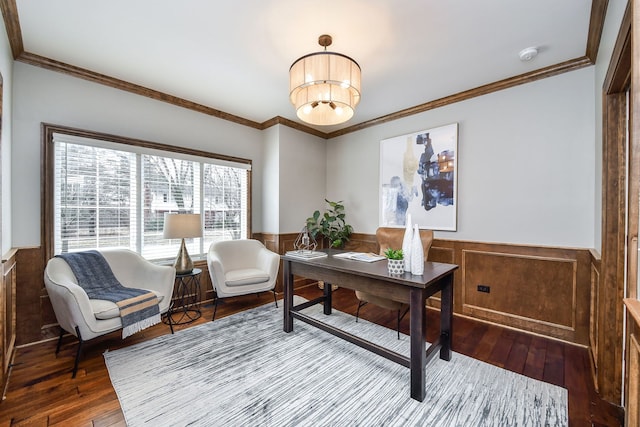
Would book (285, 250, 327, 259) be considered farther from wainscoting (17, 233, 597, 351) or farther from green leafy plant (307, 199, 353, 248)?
wainscoting (17, 233, 597, 351)

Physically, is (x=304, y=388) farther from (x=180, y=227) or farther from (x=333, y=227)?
(x=333, y=227)

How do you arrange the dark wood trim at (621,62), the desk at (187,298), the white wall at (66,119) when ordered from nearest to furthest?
the dark wood trim at (621,62) → the white wall at (66,119) → the desk at (187,298)

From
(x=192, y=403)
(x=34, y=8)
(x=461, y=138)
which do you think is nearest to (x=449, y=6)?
(x=461, y=138)

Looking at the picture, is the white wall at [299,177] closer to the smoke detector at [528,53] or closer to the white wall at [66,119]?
the white wall at [66,119]

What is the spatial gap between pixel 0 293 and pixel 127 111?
2202 millimetres

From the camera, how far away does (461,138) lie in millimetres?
3283

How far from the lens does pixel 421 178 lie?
3.59m

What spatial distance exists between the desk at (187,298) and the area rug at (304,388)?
2.05ft

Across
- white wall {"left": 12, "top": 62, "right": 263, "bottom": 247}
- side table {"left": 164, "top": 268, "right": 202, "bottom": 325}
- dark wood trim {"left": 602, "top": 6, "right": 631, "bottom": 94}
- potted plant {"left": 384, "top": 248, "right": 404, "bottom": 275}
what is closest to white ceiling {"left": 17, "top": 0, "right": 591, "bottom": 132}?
white wall {"left": 12, "top": 62, "right": 263, "bottom": 247}

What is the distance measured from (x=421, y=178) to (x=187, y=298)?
11.4ft

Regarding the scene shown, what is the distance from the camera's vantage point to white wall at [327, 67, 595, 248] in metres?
2.55

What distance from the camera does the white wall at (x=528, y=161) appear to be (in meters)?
2.55

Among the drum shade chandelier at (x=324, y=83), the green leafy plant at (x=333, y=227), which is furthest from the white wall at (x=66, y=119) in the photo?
the drum shade chandelier at (x=324, y=83)

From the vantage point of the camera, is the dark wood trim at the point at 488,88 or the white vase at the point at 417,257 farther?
the dark wood trim at the point at 488,88
